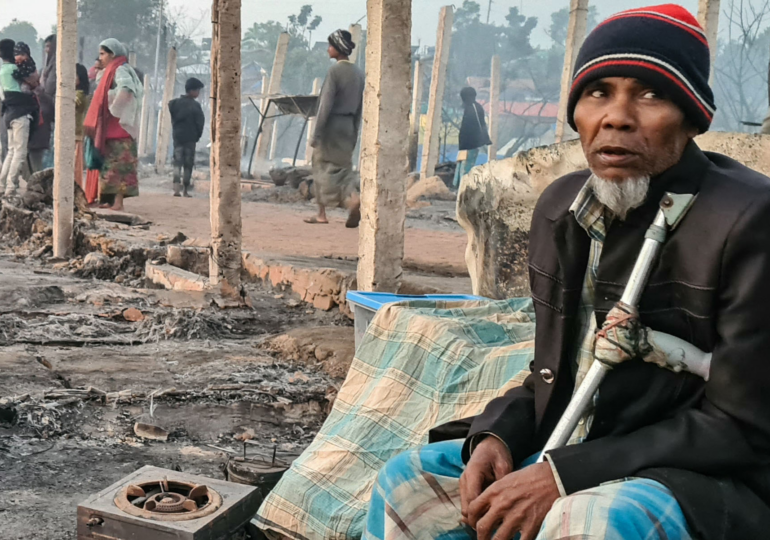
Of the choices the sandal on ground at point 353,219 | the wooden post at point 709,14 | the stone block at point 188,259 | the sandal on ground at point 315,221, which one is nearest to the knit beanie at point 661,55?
the stone block at point 188,259

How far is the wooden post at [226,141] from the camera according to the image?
580 centimetres

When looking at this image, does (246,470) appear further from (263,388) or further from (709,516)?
(709,516)

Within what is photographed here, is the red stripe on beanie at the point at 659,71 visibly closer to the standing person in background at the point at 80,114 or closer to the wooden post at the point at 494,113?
the standing person in background at the point at 80,114

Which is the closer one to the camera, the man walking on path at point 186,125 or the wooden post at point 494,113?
the man walking on path at point 186,125

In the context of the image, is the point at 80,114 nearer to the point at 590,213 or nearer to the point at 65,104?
the point at 65,104

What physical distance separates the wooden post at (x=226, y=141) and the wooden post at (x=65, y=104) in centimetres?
209

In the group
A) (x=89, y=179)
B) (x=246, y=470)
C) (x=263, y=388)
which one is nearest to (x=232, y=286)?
Result: (x=263, y=388)

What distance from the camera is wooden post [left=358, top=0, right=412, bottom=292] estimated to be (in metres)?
4.41

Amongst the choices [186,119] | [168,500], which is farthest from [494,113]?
[168,500]

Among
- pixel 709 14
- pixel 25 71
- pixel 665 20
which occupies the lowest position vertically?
pixel 665 20

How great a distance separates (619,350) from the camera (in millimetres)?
1568

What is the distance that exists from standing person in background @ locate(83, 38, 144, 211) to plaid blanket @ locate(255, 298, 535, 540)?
29.3 feet

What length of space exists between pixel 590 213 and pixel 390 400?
1.36 m

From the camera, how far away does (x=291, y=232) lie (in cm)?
963
